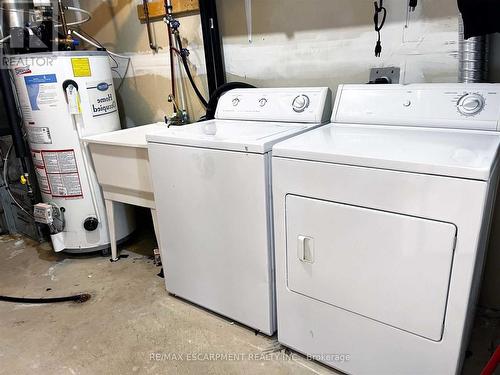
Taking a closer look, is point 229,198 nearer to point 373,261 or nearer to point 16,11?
point 373,261

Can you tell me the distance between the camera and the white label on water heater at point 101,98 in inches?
86.2

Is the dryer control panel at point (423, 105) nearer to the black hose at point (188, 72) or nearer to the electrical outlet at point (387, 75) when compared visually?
the electrical outlet at point (387, 75)

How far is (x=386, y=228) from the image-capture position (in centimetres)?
112

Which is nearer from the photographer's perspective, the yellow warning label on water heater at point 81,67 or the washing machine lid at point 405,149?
the washing machine lid at point 405,149

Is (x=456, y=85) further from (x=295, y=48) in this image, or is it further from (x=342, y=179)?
(x=295, y=48)

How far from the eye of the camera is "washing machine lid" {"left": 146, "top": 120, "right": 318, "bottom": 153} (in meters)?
1.36

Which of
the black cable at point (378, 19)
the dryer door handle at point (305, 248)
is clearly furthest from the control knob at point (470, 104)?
the dryer door handle at point (305, 248)

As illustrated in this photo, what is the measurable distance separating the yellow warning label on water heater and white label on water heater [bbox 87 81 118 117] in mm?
65

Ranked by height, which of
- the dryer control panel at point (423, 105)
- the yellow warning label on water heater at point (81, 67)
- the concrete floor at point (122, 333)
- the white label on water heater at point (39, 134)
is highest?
the yellow warning label on water heater at point (81, 67)

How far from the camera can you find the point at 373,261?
1.18 m

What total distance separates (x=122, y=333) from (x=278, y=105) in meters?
1.35

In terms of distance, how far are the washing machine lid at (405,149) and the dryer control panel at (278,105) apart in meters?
0.22

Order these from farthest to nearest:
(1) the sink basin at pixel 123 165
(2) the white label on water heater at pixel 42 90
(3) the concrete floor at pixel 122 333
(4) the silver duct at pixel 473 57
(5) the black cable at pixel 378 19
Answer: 1. (2) the white label on water heater at pixel 42 90
2. (1) the sink basin at pixel 123 165
3. (5) the black cable at pixel 378 19
4. (3) the concrete floor at pixel 122 333
5. (4) the silver duct at pixel 473 57

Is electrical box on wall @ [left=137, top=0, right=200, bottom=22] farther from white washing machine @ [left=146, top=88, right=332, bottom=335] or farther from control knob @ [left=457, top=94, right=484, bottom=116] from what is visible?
control knob @ [left=457, top=94, right=484, bottom=116]
